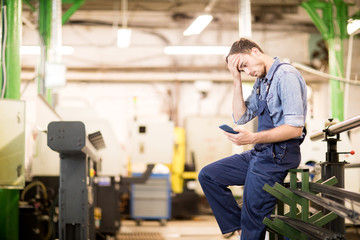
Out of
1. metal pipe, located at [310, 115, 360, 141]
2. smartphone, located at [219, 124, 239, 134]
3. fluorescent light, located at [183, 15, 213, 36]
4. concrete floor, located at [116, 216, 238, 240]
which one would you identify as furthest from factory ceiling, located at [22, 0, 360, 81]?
smartphone, located at [219, 124, 239, 134]

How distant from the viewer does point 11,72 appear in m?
5.24

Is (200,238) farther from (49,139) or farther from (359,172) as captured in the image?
(49,139)

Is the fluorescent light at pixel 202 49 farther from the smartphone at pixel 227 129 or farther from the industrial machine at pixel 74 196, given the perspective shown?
the smartphone at pixel 227 129

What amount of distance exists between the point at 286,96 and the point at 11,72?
141 inches

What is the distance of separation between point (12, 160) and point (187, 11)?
607 cm

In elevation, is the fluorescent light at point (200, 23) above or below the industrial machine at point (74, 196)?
above

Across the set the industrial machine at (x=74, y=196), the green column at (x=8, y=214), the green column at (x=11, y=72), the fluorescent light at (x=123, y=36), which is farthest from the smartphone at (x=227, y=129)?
the fluorescent light at (x=123, y=36)

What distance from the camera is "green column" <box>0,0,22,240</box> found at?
521cm

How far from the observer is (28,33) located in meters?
10.0

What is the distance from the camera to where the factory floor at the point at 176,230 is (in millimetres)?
6150

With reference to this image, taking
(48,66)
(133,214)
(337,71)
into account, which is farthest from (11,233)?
(337,71)

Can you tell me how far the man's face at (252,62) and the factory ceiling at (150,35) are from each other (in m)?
7.24

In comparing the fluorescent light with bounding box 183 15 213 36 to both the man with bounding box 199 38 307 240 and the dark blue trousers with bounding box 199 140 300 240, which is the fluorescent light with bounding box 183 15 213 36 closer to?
the man with bounding box 199 38 307 240

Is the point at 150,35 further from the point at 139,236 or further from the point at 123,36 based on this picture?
the point at 139,236
